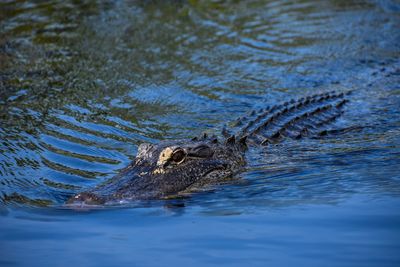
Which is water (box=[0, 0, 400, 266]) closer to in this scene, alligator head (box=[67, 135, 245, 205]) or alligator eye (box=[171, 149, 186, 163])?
alligator head (box=[67, 135, 245, 205])

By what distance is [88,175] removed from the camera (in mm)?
6465

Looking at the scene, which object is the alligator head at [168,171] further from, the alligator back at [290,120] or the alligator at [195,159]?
the alligator back at [290,120]

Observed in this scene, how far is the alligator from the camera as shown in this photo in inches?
225

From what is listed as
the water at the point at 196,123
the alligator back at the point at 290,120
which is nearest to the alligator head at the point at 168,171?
the water at the point at 196,123

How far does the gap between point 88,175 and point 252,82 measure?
14.6ft

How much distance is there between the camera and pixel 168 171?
604 centimetres

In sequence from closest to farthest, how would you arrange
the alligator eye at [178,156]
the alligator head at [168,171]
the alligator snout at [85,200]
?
the alligator snout at [85,200]
the alligator head at [168,171]
the alligator eye at [178,156]

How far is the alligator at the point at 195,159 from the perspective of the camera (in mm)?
5719

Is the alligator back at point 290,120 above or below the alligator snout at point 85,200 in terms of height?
above

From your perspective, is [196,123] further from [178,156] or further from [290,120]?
[178,156]

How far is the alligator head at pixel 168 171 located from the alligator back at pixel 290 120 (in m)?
0.65

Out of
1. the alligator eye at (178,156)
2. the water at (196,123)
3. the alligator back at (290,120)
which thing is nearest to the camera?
the water at (196,123)

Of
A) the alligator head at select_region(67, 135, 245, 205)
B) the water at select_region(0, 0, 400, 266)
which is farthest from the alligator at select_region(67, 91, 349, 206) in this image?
the water at select_region(0, 0, 400, 266)

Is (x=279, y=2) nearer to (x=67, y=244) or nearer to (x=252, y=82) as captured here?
(x=252, y=82)
